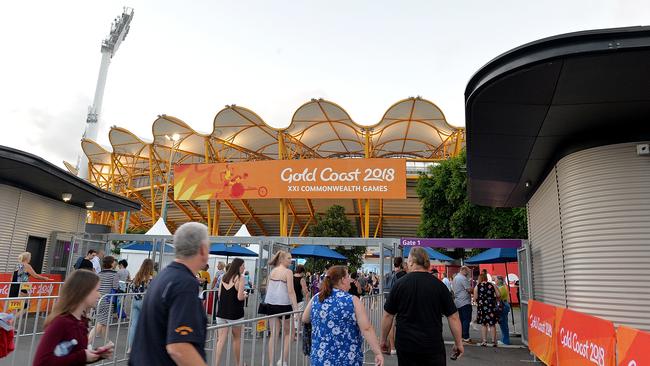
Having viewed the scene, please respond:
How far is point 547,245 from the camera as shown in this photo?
9.34 m

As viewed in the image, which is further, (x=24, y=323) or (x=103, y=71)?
(x=103, y=71)

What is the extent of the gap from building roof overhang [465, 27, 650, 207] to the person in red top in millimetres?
4825

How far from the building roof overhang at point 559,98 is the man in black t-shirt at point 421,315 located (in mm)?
2635

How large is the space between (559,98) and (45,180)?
1389cm

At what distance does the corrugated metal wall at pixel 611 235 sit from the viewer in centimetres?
646

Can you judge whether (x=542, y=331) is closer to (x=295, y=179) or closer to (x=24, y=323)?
(x=24, y=323)

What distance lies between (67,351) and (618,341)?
4.81 metres

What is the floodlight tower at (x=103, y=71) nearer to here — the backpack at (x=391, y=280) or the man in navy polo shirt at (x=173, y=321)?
the backpack at (x=391, y=280)

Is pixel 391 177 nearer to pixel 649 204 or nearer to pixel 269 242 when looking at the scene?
pixel 269 242

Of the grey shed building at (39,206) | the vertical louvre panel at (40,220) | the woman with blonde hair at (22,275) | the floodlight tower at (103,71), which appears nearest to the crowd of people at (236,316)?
the woman with blonde hair at (22,275)

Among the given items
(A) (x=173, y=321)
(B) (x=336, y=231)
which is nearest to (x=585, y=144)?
(A) (x=173, y=321)

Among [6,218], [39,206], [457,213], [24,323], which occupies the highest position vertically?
[457,213]

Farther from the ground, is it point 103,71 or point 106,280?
point 103,71

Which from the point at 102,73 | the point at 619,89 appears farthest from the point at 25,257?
the point at 102,73
